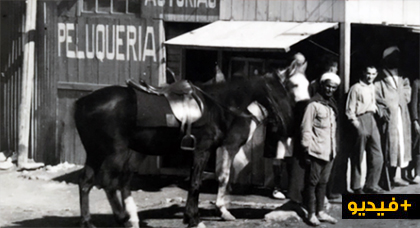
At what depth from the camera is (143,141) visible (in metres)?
10.1

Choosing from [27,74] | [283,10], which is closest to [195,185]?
[283,10]

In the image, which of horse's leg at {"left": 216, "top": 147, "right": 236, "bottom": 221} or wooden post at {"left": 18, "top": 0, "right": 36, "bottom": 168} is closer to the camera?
horse's leg at {"left": 216, "top": 147, "right": 236, "bottom": 221}

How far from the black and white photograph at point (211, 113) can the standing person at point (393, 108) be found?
22 mm

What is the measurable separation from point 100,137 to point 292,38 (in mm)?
3289

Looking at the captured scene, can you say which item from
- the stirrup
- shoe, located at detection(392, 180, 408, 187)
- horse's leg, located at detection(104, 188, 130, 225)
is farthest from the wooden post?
shoe, located at detection(392, 180, 408, 187)

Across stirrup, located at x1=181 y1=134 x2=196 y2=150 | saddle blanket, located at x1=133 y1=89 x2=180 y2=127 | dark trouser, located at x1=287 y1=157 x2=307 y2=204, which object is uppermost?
saddle blanket, located at x1=133 y1=89 x2=180 y2=127

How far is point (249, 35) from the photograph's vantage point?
1193 centimetres

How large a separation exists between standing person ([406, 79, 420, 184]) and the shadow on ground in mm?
2917

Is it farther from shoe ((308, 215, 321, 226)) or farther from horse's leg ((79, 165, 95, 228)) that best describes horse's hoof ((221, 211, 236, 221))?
horse's leg ((79, 165, 95, 228))

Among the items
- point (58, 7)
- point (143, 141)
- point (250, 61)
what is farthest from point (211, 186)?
point (58, 7)

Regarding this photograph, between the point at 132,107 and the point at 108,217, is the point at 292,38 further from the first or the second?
the point at 108,217

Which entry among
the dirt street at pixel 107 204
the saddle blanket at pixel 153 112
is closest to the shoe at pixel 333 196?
the dirt street at pixel 107 204

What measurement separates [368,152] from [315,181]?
1.91 metres

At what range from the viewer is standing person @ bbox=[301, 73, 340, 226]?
10.6 metres
